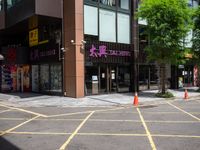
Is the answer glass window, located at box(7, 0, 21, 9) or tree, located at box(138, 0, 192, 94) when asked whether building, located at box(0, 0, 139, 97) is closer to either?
glass window, located at box(7, 0, 21, 9)

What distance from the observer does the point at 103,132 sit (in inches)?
376

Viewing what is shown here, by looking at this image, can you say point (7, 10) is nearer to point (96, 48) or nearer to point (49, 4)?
point (49, 4)

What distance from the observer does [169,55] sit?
861 inches

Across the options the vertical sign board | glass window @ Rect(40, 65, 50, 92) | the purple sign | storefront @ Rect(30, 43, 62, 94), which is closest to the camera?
the purple sign

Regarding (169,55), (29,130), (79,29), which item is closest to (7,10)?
(79,29)

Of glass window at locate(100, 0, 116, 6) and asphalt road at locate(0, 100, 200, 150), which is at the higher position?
glass window at locate(100, 0, 116, 6)

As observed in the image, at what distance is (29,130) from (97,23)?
45.7 ft

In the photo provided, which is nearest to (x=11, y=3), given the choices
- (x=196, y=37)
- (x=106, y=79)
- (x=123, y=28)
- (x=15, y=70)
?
(x=15, y=70)

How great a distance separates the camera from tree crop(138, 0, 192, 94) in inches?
824

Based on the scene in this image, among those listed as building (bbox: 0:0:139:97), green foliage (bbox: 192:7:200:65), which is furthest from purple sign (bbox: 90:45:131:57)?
green foliage (bbox: 192:7:200:65)

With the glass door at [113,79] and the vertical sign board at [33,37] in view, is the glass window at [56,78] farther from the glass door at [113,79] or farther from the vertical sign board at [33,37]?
the glass door at [113,79]

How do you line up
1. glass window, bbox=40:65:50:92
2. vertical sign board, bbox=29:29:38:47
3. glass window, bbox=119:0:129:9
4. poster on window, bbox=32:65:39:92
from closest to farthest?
glass window, bbox=40:65:50:92
glass window, bbox=119:0:129:9
vertical sign board, bbox=29:29:38:47
poster on window, bbox=32:65:39:92

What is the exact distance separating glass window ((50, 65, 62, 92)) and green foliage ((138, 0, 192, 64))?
23.2ft

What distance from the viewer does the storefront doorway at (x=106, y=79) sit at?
74.1 ft
